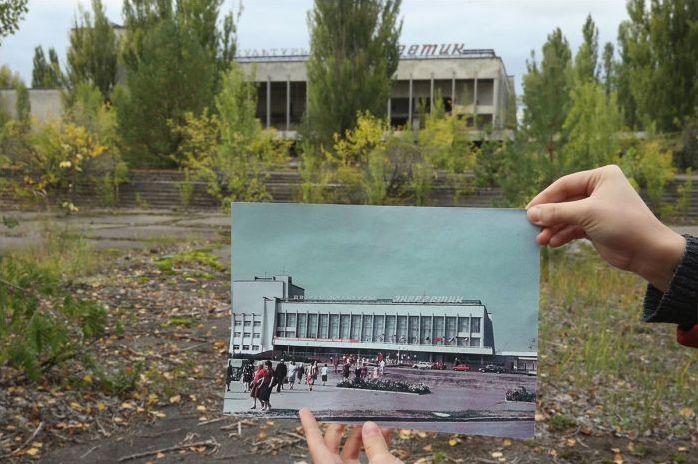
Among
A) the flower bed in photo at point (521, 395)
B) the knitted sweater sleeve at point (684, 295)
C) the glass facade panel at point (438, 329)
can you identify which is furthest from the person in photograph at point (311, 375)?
the knitted sweater sleeve at point (684, 295)

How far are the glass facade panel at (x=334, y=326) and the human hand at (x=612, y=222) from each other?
1.24 ft

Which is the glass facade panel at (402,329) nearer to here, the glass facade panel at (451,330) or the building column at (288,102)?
the glass facade panel at (451,330)

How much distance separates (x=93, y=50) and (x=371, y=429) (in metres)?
26.2

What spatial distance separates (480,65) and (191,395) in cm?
3021

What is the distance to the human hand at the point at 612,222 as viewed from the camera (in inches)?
44.2

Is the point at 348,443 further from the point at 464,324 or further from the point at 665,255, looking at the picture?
the point at 665,255

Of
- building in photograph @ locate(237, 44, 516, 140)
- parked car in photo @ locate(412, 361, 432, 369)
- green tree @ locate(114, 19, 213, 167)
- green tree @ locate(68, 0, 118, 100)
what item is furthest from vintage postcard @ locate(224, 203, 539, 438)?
building in photograph @ locate(237, 44, 516, 140)

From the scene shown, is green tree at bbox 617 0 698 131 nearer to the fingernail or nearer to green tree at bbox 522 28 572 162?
green tree at bbox 522 28 572 162

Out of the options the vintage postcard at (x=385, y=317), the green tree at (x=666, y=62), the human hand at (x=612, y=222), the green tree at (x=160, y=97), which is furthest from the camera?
the green tree at (x=666, y=62)

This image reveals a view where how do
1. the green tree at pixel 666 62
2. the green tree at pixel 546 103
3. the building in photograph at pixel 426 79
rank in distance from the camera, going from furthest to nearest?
1. the building in photograph at pixel 426 79
2. the green tree at pixel 666 62
3. the green tree at pixel 546 103

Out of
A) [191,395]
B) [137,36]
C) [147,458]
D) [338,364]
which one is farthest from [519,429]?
[137,36]

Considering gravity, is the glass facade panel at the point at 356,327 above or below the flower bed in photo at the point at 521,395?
above

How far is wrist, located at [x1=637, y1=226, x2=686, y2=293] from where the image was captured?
115 centimetres

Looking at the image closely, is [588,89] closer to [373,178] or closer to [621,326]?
[373,178]
